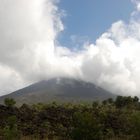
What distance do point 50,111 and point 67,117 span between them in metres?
2.64

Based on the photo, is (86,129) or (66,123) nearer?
(86,129)

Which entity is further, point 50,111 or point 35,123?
point 50,111

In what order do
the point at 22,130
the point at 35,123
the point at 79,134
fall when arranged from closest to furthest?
the point at 79,134 → the point at 22,130 → the point at 35,123

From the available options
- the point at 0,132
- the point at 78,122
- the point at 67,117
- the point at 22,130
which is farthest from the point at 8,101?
the point at 78,122

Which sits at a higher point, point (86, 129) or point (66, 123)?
point (66, 123)

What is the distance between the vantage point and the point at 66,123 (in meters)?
32.2

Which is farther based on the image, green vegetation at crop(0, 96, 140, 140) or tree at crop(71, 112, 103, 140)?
green vegetation at crop(0, 96, 140, 140)

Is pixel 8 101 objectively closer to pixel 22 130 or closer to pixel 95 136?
pixel 22 130

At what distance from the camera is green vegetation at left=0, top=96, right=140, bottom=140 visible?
2403cm

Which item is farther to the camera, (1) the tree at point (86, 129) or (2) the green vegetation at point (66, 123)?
(2) the green vegetation at point (66, 123)

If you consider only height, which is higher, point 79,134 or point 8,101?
point 8,101

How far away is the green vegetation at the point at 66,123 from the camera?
946 inches

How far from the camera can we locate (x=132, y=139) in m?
27.1

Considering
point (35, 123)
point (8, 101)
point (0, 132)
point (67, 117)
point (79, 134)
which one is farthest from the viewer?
point (8, 101)
